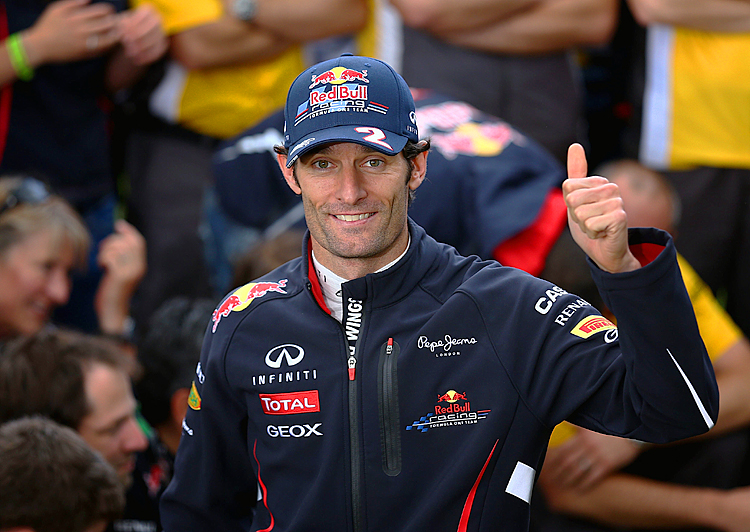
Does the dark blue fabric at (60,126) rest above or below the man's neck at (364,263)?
below

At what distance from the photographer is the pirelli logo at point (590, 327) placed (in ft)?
6.68

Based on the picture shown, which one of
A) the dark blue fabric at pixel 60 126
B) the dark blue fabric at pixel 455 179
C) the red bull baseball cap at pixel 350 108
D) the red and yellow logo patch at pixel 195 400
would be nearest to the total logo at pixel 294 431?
the red and yellow logo patch at pixel 195 400

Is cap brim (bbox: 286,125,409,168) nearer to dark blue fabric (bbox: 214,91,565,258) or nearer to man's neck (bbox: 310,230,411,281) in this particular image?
man's neck (bbox: 310,230,411,281)

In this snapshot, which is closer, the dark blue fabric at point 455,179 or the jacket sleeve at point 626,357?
the jacket sleeve at point 626,357

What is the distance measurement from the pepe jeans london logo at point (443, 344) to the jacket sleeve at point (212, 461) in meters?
0.47

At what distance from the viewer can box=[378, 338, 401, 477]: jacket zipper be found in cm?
209

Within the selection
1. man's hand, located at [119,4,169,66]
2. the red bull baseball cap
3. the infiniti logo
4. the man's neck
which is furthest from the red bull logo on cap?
man's hand, located at [119,4,169,66]

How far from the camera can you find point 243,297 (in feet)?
7.63

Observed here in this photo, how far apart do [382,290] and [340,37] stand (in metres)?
2.86

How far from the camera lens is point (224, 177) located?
13.8ft

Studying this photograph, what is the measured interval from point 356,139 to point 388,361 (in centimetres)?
50

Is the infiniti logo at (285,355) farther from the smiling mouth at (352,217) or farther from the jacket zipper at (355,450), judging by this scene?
the smiling mouth at (352,217)

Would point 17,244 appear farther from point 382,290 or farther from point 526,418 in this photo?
point 526,418

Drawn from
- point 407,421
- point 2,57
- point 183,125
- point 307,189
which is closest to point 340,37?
point 183,125
